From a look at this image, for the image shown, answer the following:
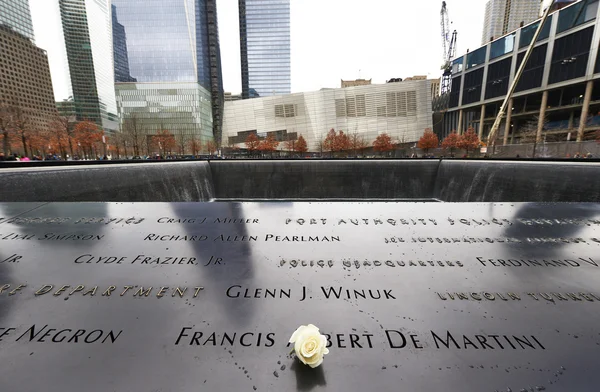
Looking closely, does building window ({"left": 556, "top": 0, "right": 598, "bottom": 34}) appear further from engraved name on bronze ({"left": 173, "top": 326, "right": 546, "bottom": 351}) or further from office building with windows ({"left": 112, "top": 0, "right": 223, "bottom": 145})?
office building with windows ({"left": 112, "top": 0, "right": 223, "bottom": 145})

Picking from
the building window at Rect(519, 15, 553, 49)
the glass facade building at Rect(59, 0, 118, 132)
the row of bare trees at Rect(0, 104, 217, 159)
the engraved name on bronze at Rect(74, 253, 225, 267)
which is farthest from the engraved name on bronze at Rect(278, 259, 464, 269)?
the glass facade building at Rect(59, 0, 118, 132)

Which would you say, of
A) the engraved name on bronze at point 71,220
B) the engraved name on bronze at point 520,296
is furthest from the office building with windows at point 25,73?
the engraved name on bronze at point 520,296

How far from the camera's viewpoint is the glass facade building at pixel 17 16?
80.4m

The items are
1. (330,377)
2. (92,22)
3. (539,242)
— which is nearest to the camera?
(330,377)

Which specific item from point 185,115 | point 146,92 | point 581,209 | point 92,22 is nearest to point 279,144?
point 185,115

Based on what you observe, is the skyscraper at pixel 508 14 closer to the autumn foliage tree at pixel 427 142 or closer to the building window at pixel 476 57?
the building window at pixel 476 57

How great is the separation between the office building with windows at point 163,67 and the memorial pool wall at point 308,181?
7984 cm

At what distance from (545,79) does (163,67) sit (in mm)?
101924

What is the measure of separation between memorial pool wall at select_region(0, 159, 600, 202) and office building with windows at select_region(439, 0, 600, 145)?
42090mm

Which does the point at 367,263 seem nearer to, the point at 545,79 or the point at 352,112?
the point at 545,79

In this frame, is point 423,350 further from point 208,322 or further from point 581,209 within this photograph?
point 581,209

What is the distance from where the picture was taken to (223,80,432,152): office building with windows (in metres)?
59.9

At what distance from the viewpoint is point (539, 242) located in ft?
8.43

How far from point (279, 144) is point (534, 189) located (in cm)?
5776
